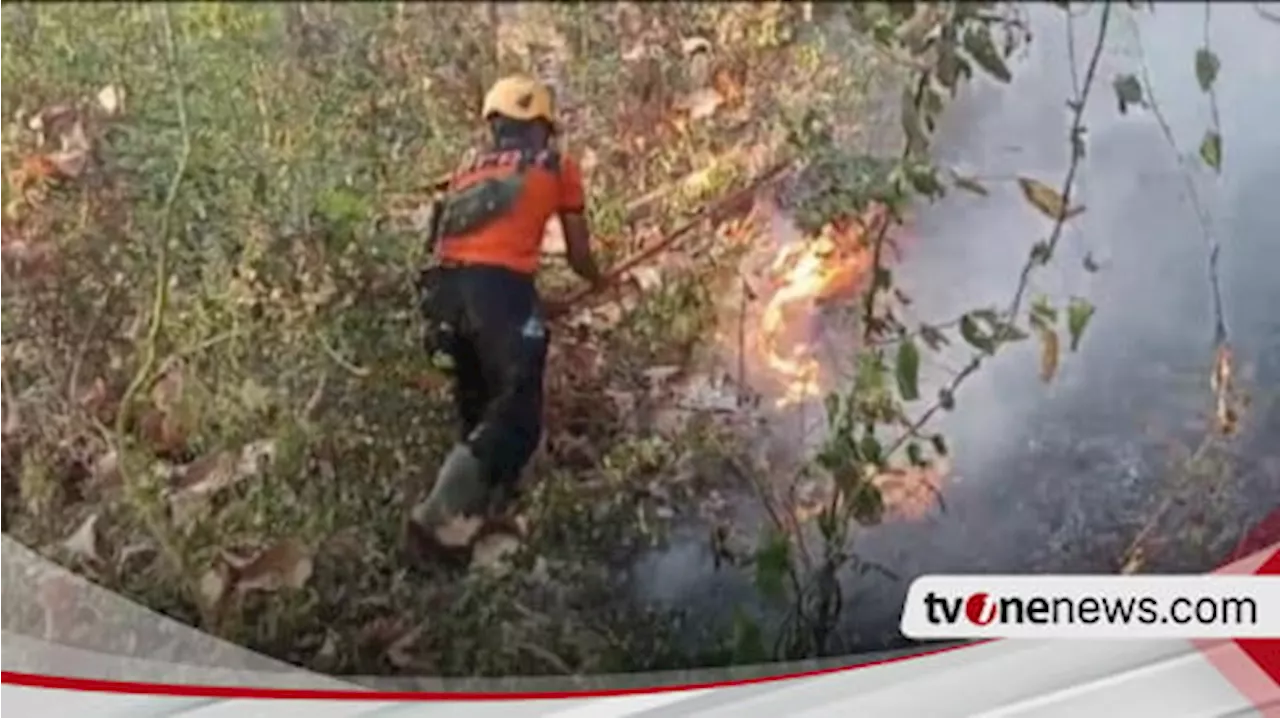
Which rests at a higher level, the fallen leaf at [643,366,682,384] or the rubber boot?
the fallen leaf at [643,366,682,384]

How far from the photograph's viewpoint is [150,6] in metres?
0.62

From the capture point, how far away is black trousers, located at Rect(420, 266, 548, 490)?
641 millimetres

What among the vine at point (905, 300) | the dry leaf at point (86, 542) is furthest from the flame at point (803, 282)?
the dry leaf at point (86, 542)

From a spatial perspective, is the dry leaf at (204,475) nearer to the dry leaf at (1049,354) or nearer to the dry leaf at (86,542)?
the dry leaf at (86,542)

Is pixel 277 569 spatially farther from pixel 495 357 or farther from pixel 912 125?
pixel 912 125

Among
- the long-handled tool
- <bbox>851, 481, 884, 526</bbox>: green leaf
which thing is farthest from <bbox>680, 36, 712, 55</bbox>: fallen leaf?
<bbox>851, 481, 884, 526</bbox>: green leaf

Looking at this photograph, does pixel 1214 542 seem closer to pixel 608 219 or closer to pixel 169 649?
pixel 608 219

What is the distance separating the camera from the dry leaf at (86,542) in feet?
2.05

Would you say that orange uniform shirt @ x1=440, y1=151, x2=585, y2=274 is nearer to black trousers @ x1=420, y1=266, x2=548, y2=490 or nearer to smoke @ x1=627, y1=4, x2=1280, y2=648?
black trousers @ x1=420, y1=266, x2=548, y2=490

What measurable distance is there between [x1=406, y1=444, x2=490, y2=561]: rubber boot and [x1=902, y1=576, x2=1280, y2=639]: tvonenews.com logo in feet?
0.47

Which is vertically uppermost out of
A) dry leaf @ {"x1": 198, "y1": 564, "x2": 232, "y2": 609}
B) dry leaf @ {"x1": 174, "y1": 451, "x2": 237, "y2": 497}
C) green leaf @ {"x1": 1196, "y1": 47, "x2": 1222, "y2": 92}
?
green leaf @ {"x1": 1196, "y1": 47, "x2": 1222, "y2": 92}

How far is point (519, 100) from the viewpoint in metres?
0.64

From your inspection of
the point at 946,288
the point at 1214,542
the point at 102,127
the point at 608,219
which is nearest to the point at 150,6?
the point at 102,127

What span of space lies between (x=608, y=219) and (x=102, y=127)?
6.2 inches
